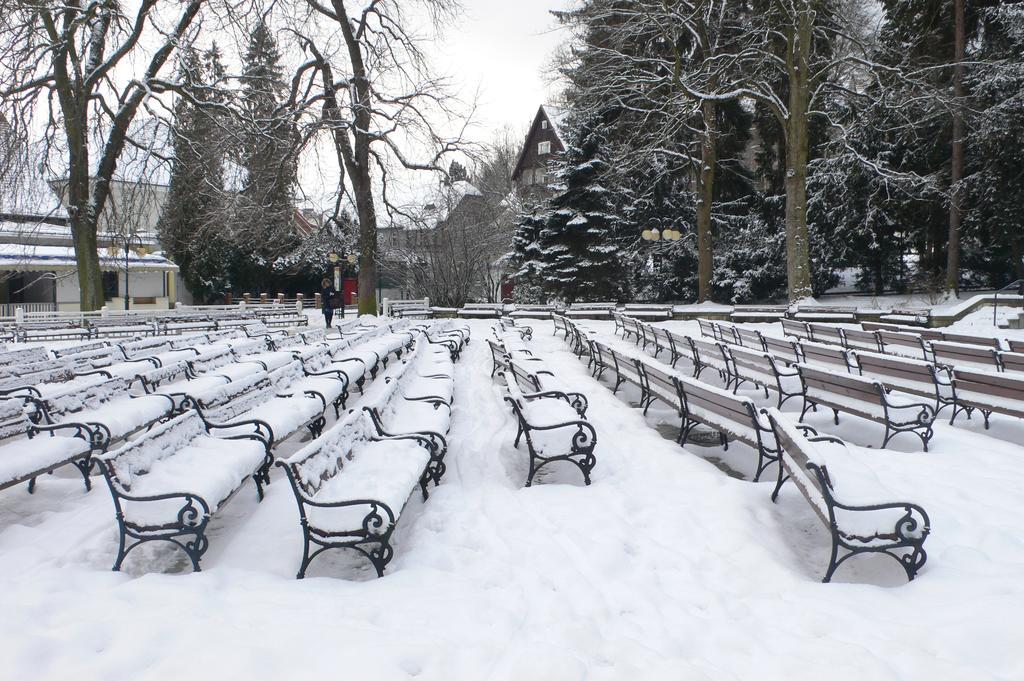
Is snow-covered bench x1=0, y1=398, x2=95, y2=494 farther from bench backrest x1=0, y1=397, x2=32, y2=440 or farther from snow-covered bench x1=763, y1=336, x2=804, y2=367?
snow-covered bench x1=763, y1=336, x2=804, y2=367

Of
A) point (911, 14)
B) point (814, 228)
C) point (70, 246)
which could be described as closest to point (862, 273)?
point (814, 228)

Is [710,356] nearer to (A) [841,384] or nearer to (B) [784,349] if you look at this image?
(B) [784,349]

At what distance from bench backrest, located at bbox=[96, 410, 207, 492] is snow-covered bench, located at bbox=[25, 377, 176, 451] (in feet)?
3.53

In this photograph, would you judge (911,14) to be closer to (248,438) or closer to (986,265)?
(986,265)

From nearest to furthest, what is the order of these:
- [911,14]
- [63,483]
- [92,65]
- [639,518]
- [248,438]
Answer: [639,518] < [248,438] < [63,483] < [92,65] < [911,14]

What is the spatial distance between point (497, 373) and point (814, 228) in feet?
67.1

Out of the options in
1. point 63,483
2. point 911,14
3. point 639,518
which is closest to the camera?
point 639,518

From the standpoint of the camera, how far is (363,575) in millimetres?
3797

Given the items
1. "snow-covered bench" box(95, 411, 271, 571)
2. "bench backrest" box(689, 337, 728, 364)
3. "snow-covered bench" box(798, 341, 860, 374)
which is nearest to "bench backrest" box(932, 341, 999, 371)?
"snow-covered bench" box(798, 341, 860, 374)

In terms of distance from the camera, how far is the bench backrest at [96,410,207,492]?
12.4ft

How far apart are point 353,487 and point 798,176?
19667 mm

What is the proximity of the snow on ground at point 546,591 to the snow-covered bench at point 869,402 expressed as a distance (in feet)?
1.58

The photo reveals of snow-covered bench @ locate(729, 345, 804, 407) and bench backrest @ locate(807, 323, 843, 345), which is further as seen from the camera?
bench backrest @ locate(807, 323, 843, 345)

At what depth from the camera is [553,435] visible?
556 centimetres
